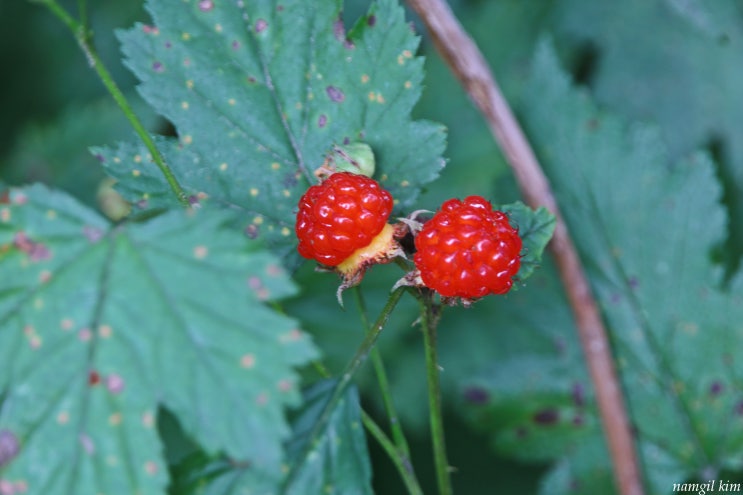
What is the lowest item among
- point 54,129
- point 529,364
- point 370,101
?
point 529,364

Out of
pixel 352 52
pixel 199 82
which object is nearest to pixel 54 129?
pixel 199 82

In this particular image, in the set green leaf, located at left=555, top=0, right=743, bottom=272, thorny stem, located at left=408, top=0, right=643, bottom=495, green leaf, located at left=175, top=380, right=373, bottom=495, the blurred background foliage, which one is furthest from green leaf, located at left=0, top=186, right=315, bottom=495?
green leaf, located at left=555, top=0, right=743, bottom=272

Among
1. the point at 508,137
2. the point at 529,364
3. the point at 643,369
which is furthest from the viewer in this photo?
the point at 529,364

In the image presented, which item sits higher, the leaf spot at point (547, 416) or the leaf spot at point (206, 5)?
the leaf spot at point (206, 5)

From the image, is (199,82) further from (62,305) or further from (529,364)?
(529,364)

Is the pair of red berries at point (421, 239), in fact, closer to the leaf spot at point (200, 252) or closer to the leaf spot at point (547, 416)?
the leaf spot at point (200, 252)

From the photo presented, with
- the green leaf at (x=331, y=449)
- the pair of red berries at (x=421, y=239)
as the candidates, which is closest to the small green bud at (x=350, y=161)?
the pair of red berries at (x=421, y=239)

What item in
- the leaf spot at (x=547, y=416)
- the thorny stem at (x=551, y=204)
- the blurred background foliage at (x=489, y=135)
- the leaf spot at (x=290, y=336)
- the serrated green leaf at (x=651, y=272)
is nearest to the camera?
the leaf spot at (x=290, y=336)
